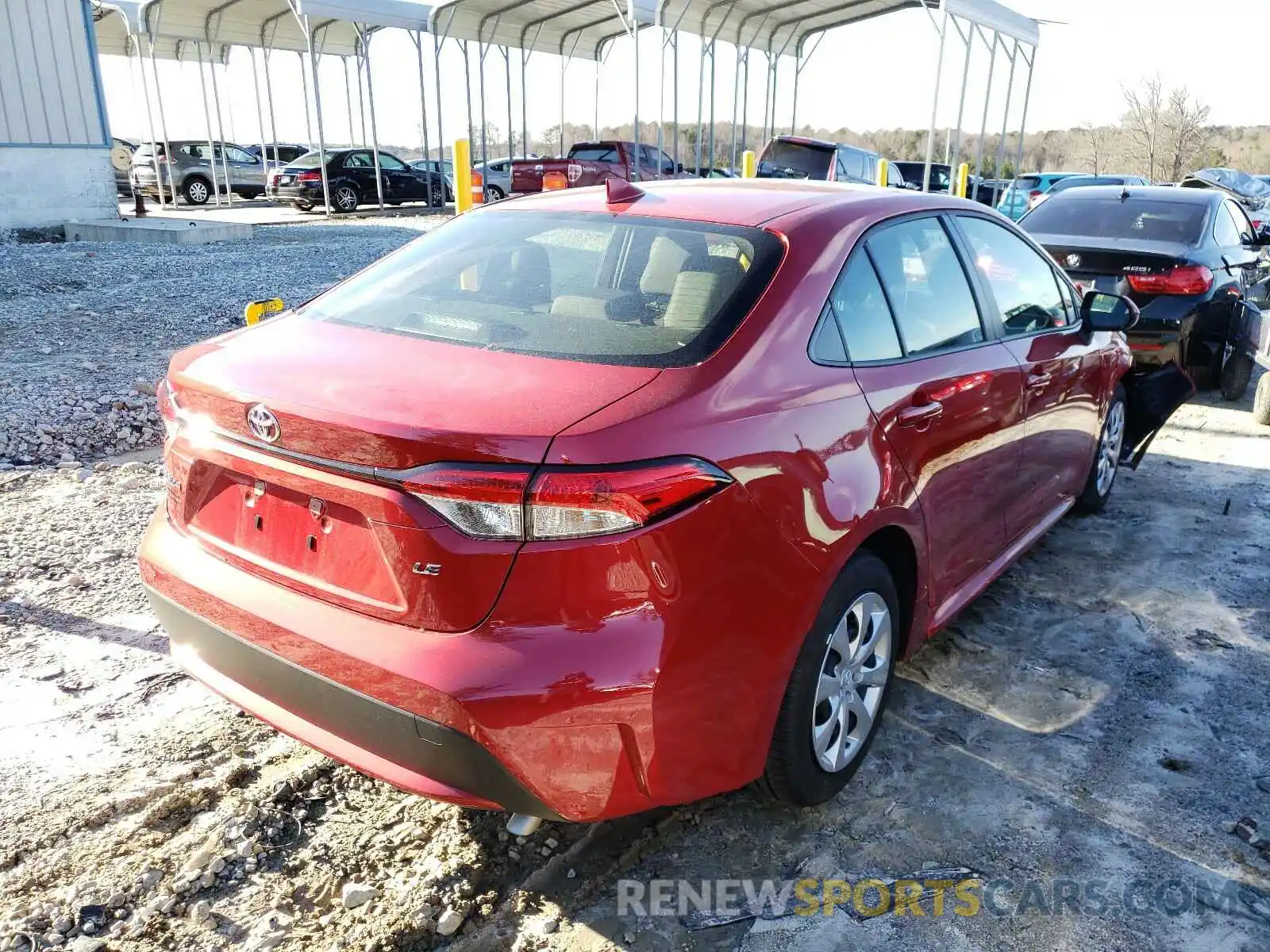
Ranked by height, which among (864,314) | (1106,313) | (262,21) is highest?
(262,21)

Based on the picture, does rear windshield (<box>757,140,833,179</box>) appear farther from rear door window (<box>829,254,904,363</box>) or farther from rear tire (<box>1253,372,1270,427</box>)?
rear door window (<box>829,254,904,363</box>)

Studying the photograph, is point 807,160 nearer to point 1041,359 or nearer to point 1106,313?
point 1106,313

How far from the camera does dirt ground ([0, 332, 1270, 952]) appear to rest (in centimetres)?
232

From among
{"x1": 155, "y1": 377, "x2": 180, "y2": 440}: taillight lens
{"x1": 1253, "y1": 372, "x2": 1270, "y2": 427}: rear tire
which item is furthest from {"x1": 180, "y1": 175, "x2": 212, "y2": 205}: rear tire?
{"x1": 155, "y1": 377, "x2": 180, "y2": 440}: taillight lens

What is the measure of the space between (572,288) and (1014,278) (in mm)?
2029

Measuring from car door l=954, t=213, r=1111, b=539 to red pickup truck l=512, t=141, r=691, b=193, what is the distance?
17041mm

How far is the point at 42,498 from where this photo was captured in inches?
190

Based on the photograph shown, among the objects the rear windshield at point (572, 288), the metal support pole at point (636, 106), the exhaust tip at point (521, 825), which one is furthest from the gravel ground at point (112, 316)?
the metal support pole at point (636, 106)

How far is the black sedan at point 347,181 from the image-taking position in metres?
22.6

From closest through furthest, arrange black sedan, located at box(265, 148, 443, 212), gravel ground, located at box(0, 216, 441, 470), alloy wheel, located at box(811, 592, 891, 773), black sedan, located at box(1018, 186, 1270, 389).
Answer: alloy wheel, located at box(811, 592, 891, 773), gravel ground, located at box(0, 216, 441, 470), black sedan, located at box(1018, 186, 1270, 389), black sedan, located at box(265, 148, 443, 212)

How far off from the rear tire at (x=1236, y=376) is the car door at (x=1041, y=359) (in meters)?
3.75

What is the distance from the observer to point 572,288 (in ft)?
9.09

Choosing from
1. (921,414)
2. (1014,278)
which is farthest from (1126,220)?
(921,414)

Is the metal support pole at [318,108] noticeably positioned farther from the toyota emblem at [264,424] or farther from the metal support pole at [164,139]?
the toyota emblem at [264,424]
